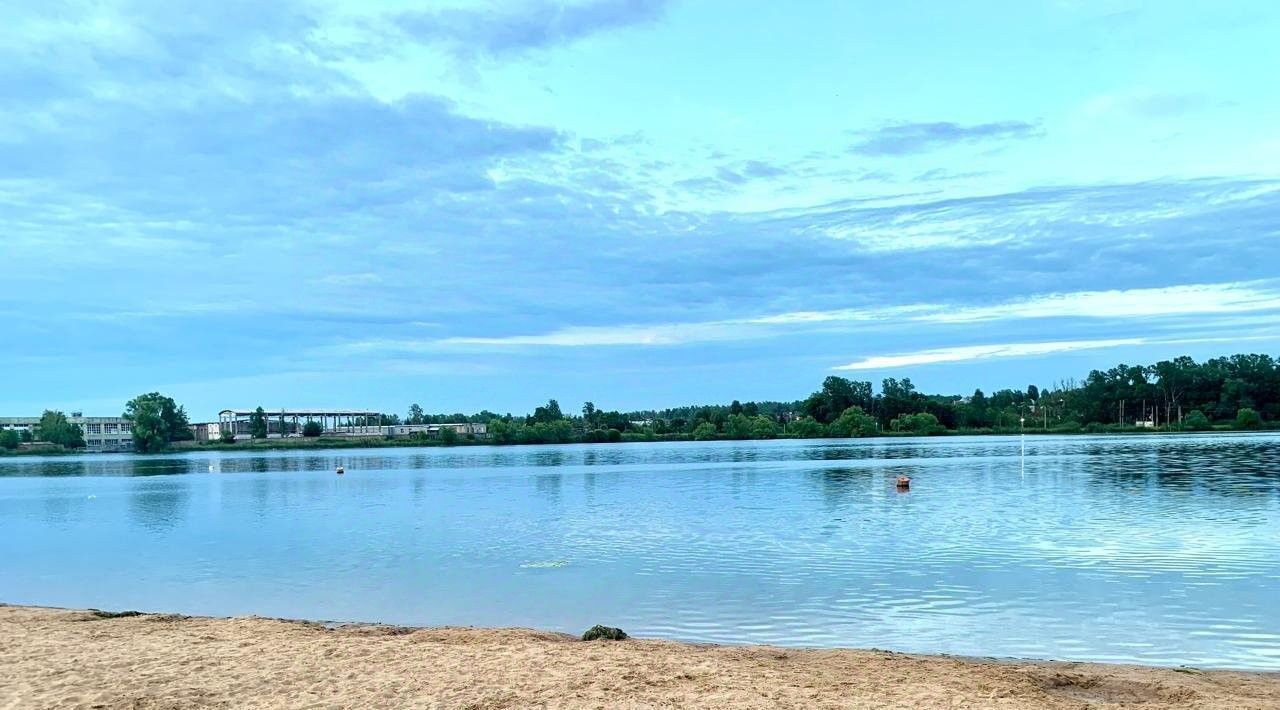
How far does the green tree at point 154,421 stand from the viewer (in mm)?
150375

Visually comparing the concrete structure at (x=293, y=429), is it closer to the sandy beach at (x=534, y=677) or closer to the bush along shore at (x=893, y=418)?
the bush along shore at (x=893, y=418)

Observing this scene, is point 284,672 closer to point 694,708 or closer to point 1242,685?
point 694,708

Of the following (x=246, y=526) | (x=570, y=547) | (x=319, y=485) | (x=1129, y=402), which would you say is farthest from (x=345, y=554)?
(x=1129, y=402)

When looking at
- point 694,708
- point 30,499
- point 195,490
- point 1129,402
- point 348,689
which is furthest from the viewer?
point 1129,402

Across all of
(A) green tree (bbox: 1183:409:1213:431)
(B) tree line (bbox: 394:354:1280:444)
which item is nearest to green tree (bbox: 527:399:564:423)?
(B) tree line (bbox: 394:354:1280:444)

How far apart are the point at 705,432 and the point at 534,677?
158 meters

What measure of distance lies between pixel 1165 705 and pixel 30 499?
54.6 metres

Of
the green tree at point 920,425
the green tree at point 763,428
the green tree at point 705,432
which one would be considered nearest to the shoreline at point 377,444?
the green tree at point 705,432

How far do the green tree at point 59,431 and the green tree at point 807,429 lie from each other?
117389mm

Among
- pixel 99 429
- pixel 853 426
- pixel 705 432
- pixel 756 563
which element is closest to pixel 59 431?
pixel 99 429

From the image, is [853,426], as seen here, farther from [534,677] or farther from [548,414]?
[534,677]

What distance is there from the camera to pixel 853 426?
161 m

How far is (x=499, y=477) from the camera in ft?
196

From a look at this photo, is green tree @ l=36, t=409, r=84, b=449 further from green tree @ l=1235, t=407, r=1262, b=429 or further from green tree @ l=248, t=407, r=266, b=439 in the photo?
green tree @ l=1235, t=407, r=1262, b=429
